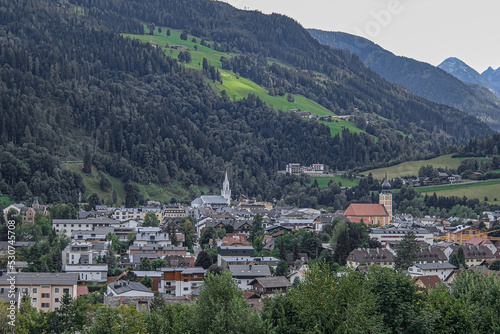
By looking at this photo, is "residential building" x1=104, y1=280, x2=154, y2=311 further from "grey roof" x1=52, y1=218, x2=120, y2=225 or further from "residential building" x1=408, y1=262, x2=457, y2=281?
"grey roof" x1=52, y1=218, x2=120, y2=225

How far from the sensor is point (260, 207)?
15325 centimetres

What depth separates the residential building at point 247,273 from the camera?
7694cm

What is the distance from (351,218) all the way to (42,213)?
5033 centimetres

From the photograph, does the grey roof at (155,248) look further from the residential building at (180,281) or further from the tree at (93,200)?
the tree at (93,200)

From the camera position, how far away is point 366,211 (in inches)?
5256

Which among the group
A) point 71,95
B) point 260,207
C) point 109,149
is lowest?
point 260,207

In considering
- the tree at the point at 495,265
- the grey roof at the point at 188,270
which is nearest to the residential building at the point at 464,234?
the tree at the point at 495,265

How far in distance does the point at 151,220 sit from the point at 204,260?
3308cm

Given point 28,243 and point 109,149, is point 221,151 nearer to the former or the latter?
point 109,149

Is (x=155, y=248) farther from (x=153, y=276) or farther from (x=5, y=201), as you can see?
(x=5, y=201)

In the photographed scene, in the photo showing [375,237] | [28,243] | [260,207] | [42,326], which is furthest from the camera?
[260,207]

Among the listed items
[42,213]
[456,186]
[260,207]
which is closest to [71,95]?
[260,207]

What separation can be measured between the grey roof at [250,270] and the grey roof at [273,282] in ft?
13.7

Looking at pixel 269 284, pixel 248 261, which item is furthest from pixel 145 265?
pixel 269 284
